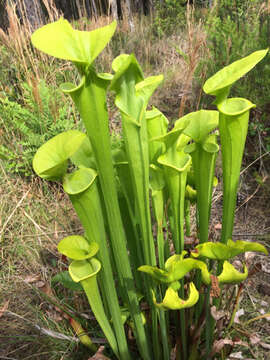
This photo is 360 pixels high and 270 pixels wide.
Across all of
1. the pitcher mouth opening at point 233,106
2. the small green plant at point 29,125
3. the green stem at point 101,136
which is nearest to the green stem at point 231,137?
the pitcher mouth opening at point 233,106

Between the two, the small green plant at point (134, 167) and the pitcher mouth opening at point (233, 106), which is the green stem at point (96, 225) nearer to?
the small green plant at point (134, 167)

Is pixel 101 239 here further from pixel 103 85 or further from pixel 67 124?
pixel 67 124

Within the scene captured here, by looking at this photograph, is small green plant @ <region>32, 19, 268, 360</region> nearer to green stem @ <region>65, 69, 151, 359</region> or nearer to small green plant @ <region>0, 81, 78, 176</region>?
green stem @ <region>65, 69, 151, 359</region>

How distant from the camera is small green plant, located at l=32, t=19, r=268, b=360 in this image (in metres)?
0.49

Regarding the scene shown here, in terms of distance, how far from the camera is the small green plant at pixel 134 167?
49cm

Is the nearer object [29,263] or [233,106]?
[233,106]

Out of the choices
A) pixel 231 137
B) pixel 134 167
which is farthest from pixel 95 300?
pixel 231 137

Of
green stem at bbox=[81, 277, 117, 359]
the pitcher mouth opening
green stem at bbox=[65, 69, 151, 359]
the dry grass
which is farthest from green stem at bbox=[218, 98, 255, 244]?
the dry grass

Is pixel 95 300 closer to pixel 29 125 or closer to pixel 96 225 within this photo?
pixel 96 225

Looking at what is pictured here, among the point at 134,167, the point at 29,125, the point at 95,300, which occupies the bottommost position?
the point at 29,125

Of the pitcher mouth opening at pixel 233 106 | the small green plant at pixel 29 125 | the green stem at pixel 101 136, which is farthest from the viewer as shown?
the small green plant at pixel 29 125

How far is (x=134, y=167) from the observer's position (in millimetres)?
597

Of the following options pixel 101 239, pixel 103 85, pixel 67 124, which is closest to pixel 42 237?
pixel 67 124

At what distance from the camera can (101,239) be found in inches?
26.8
